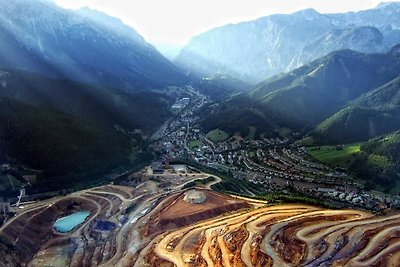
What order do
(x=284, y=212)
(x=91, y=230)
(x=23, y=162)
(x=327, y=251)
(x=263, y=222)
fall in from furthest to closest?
(x=23, y=162) < (x=91, y=230) < (x=284, y=212) < (x=263, y=222) < (x=327, y=251)

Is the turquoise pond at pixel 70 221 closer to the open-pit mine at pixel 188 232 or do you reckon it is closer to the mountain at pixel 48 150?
the open-pit mine at pixel 188 232

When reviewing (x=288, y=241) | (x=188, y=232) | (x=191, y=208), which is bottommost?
(x=188, y=232)

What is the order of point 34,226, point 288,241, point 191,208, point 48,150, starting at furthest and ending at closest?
point 48,150 < point 34,226 < point 191,208 < point 288,241

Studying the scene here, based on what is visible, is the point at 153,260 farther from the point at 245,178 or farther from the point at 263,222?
the point at 245,178

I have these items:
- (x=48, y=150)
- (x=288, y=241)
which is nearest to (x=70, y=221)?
(x=48, y=150)

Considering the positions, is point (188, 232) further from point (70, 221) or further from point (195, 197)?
point (70, 221)

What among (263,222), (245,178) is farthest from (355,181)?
(263,222)
